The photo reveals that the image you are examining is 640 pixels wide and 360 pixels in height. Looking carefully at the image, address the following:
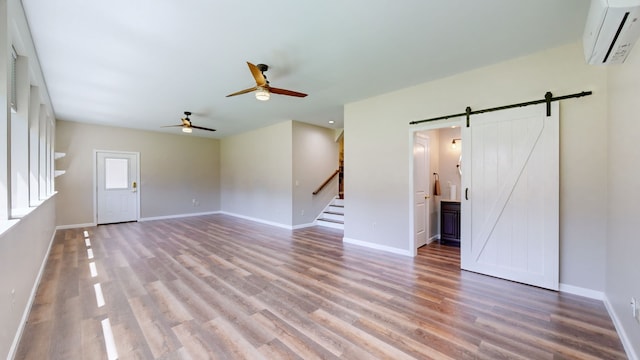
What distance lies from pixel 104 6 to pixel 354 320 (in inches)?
141

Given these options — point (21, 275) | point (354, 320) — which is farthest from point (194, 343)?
point (21, 275)

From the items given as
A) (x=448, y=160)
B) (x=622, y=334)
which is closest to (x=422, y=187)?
(x=448, y=160)

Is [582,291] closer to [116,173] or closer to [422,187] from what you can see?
[422,187]

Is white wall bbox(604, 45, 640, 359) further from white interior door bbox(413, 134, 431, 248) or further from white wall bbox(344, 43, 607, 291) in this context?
white interior door bbox(413, 134, 431, 248)

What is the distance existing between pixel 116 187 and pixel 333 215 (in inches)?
249

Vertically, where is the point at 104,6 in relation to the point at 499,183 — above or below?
above

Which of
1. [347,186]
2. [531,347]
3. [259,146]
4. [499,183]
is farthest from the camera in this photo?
[259,146]

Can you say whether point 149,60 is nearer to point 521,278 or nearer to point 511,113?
point 511,113

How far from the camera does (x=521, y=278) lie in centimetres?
313

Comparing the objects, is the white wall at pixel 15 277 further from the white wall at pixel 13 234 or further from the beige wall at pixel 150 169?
the beige wall at pixel 150 169

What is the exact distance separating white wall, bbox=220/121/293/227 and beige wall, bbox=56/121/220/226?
697 millimetres

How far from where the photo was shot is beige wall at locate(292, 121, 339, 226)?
6588mm

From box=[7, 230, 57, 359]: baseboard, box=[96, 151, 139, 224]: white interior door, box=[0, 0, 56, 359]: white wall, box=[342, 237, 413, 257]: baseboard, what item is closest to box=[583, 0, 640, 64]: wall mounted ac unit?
box=[342, 237, 413, 257]: baseboard

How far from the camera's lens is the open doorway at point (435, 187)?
4.54 m
